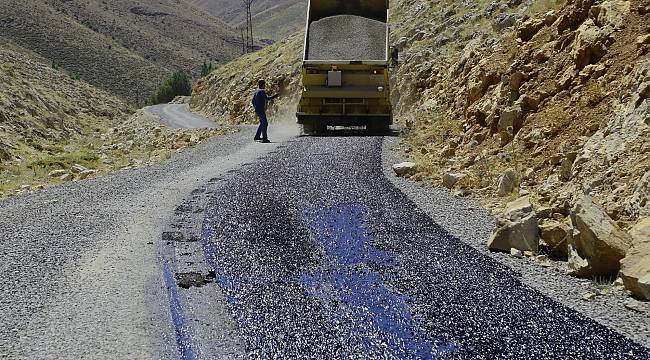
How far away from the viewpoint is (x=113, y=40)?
110688 mm

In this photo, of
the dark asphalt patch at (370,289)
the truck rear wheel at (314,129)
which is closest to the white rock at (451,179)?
the dark asphalt patch at (370,289)

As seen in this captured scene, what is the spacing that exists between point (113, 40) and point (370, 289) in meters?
114

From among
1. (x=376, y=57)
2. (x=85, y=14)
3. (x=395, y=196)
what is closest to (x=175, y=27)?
(x=85, y=14)

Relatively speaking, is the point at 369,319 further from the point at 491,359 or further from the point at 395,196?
the point at 395,196

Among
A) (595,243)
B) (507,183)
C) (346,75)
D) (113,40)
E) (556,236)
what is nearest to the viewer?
(595,243)

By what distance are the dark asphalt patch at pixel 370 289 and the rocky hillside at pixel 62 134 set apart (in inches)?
323

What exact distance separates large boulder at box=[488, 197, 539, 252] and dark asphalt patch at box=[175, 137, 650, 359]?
39cm

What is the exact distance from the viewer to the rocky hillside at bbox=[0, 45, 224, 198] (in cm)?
1922

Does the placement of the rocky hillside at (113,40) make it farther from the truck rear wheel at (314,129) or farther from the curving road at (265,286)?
the curving road at (265,286)

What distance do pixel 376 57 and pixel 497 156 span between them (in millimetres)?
9145

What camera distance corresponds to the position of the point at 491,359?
4.77 metres

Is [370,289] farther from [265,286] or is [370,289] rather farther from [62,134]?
[62,134]

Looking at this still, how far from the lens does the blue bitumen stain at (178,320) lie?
4934 mm

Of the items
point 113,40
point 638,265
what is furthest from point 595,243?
point 113,40
